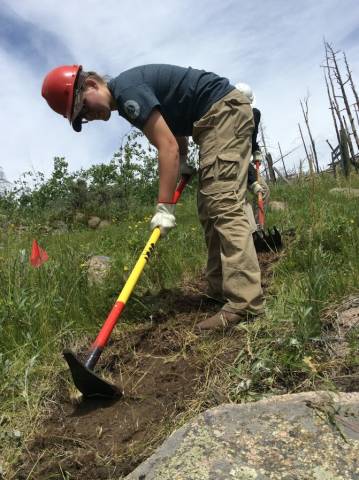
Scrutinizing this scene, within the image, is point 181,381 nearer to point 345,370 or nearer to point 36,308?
point 345,370

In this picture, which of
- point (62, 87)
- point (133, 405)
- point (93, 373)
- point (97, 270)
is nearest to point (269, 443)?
point (133, 405)

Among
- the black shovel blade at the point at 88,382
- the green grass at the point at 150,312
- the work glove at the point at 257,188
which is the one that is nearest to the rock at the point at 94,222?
the work glove at the point at 257,188

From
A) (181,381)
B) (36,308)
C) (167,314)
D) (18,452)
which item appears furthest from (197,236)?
(18,452)

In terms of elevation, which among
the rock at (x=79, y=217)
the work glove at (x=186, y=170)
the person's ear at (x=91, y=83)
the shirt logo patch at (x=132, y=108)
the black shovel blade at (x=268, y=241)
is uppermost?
the rock at (x=79, y=217)

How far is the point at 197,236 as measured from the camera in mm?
5059

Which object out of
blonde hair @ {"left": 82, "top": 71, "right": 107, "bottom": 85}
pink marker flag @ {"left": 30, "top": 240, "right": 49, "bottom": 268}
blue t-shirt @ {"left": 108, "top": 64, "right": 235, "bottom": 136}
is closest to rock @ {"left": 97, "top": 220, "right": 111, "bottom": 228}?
pink marker flag @ {"left": 30, "top": 240, "right": 49, "bottom": 268}

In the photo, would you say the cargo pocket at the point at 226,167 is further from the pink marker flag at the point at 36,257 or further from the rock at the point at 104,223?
the rock at the point at 104,223

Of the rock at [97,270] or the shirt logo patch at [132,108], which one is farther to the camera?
the rock at [97,270]

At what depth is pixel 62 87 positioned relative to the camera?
2.62 m

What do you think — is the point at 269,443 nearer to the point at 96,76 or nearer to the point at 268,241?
the point at 96,76

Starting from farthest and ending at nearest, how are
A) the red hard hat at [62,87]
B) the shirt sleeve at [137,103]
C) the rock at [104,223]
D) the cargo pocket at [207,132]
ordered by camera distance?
the rock at [104,223]
the cargo pocket at [207,132]
the red hard hat at [62,87]
the shirt sleeve at [137,103]

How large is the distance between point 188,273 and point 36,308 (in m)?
1.44

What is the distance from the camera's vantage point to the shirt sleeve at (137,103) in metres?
2.47

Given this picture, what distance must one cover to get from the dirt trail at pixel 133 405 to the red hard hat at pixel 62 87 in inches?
53.3
